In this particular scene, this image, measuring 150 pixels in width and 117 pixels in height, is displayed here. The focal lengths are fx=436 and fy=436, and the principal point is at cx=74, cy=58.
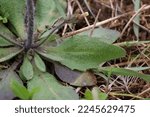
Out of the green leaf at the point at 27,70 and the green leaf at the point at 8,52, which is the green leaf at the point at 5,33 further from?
the green leaf at the point at 27,70

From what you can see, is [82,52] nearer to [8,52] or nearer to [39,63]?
[39,63]

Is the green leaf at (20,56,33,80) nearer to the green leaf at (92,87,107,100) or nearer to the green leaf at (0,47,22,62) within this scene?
the green leaf at (0,47,22,62)

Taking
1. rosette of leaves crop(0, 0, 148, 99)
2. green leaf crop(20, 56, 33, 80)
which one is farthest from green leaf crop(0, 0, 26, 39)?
green leaf crop(20, 56, 33, 80)

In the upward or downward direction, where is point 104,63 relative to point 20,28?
downward

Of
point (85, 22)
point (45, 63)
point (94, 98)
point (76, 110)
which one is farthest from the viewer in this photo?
point (85, 22)

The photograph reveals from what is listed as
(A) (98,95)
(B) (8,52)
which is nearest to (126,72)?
(A) (98,95)

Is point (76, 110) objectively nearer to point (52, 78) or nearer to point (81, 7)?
point (52, 78)

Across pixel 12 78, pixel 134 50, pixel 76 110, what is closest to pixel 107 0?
pixel 134 50

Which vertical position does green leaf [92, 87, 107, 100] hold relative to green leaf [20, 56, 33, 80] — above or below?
below
